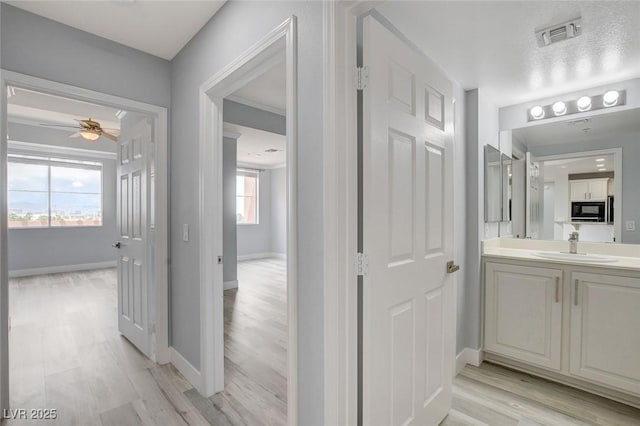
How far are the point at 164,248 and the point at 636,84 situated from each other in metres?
3.94

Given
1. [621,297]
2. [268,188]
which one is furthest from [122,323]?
[268,188]

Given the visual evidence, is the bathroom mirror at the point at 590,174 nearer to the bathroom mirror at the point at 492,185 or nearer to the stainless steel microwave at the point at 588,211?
the stainless steel microwave at the point at 588,211

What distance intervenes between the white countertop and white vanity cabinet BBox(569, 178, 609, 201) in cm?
39

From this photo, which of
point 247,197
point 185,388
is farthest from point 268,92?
point 247,197

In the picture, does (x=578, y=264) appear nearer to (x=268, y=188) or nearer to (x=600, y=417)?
(x=600, y=417)

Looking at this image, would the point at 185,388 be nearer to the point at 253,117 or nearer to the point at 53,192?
the point at 253,117

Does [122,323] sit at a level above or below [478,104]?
below

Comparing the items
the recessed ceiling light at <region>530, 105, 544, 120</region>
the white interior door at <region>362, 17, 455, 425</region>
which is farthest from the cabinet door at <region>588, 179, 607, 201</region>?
the white interior door at <region>362, 17, 455, 425</region>

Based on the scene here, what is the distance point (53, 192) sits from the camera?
603cm

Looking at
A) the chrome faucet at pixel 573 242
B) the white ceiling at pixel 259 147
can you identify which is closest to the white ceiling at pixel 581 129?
the chrome faucet at pixel 573 242

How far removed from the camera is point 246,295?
464 cm

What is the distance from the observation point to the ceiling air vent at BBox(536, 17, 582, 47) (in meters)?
1.66

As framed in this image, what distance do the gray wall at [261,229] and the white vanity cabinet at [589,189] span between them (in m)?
6.84

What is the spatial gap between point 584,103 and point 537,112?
1.06 ft
